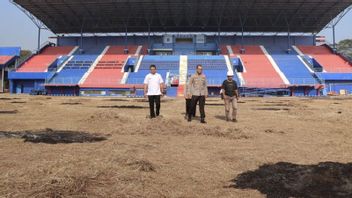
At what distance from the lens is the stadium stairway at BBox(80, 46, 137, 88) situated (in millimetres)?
47219

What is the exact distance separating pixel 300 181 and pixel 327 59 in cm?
5490

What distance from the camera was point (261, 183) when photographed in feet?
14.1

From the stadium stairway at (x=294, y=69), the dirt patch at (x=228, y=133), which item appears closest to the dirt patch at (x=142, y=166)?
the dirt patch at (x=228, y=133)

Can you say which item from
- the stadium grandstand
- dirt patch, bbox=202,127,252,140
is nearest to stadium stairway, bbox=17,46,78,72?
the stadium grandstand

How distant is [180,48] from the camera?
61.1m

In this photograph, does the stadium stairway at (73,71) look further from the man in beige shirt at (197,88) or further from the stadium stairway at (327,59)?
the man in beige shirt at (197,88)

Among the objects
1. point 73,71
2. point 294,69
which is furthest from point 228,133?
point 73,71

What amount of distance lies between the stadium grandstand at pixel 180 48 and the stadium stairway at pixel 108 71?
12 cm

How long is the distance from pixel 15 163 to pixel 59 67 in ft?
164

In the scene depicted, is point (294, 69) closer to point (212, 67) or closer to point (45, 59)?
point (212, 67)

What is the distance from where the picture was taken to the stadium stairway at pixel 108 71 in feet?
155

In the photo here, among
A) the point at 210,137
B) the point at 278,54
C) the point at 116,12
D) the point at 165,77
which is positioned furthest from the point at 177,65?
the point at 210,137

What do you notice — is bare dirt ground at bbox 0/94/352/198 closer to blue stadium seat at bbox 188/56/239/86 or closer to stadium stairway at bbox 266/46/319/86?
blue stadium seat at bbox 188/56/239/86

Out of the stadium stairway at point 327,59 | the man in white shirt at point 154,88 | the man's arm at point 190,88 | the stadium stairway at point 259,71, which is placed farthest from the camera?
the stadium stairway at point 327,59
